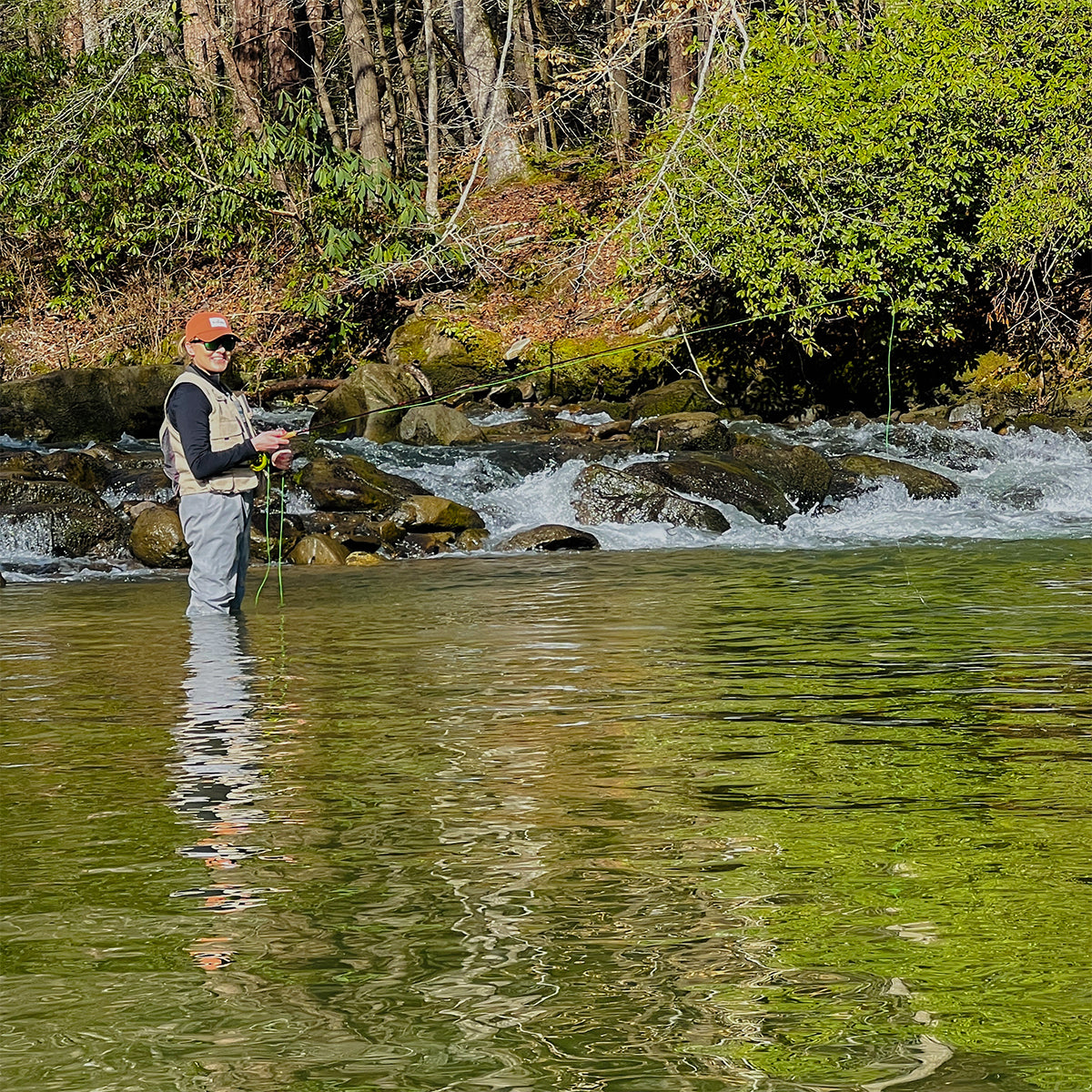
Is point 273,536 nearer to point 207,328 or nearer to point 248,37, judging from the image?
point 207,328

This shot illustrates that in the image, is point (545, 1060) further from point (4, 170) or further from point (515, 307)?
point (4, 170)

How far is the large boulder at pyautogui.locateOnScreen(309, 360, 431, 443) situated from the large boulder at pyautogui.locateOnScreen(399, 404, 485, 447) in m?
0.27

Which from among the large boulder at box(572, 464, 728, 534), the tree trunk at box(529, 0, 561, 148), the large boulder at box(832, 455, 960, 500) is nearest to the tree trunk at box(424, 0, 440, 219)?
the tree trunk at box(529, 0, 561, 148)

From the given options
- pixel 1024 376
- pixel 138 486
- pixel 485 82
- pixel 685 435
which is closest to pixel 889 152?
pixel 1024 376

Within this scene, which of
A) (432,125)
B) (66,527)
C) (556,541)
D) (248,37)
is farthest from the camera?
(248,37)

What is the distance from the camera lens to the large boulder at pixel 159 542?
15.6 metres

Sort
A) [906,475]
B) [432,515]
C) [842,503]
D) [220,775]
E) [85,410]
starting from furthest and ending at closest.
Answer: [85,410] → [906,475] → [842,503] → [432,515] → [220,775]

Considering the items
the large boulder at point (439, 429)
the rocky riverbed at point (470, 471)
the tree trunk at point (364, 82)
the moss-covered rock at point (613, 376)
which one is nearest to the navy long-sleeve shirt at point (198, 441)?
the rocky riverbed at point (470, 471)

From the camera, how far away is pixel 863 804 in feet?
17.0

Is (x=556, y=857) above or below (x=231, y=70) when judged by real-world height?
below

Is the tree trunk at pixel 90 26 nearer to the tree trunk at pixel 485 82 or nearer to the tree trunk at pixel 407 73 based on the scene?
the tree trunk at pixel 407 73

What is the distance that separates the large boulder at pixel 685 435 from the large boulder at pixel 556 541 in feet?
15.8

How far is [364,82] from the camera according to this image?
31.0 meters

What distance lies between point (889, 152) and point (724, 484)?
284 inches
